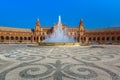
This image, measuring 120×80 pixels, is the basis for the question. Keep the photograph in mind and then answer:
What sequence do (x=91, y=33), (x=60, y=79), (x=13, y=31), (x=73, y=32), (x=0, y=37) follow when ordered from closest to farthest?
(x=60, y=79) → (x=0, y=37) → (x=13, y=31) → (x=91, y=33) → (x=73, y=32)

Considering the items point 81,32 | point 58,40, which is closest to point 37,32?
point 81,32

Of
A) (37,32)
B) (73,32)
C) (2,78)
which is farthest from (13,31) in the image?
(2,78)

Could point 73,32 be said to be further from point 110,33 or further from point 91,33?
point 110,33

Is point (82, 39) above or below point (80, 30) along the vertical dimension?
below

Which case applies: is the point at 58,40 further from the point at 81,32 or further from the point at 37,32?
the point at 81,32

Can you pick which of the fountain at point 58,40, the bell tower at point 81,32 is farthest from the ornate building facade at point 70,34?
the fountain at point 58,40

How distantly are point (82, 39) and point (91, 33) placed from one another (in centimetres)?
632

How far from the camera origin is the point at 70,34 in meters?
72.6

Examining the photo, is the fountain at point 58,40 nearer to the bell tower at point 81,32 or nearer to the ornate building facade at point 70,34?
the ornate building facade at point 70,34

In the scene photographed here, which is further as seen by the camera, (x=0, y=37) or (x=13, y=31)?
(x=13, y=31)

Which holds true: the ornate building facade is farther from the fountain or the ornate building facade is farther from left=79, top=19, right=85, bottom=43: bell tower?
the fountain

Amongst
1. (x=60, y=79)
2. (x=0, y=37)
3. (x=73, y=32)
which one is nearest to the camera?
(x=60, y=79)

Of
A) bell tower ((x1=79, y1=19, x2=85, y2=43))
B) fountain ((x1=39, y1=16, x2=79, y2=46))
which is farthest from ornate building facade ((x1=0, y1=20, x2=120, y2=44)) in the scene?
fountain ((x1=39, y1=16, x2=79, y2=46))

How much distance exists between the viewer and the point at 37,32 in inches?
2817
